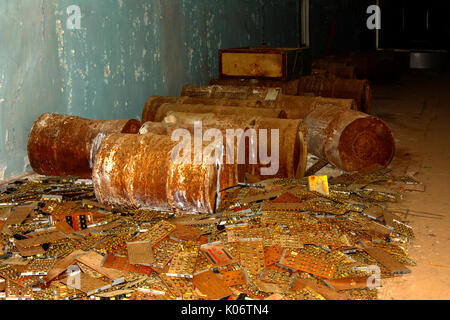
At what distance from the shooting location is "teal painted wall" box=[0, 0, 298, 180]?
16.3 feet

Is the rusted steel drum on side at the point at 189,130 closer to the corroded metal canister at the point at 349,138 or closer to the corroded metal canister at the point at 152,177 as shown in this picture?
the corroded metal canister at the point at 152,177

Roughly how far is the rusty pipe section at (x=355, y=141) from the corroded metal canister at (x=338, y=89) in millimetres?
2350

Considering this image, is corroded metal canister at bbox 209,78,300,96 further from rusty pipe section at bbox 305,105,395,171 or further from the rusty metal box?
rusty pipe section at bbox 305,105,395,171

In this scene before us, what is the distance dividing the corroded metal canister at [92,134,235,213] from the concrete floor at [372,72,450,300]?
1.59 metres

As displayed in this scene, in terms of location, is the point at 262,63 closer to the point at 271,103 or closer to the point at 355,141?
the point at 271,103

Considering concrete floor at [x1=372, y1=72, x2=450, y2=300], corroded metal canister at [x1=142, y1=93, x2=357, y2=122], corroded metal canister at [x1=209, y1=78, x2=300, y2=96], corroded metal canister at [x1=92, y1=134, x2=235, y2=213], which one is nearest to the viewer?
concrete floor at [x1=372, y1=72, x2=450, y2=300]

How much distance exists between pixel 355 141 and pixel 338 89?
280 cm

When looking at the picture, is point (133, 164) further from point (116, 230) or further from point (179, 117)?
point (179, 117)

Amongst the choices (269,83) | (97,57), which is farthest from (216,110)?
(269,83)

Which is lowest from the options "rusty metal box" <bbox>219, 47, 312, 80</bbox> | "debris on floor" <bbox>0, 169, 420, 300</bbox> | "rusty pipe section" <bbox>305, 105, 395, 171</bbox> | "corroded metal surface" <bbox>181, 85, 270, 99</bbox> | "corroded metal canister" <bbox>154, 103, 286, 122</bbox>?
"debris on floor" <bbox>0, 169, 420, 300</bbox>

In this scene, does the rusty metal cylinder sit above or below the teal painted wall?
below

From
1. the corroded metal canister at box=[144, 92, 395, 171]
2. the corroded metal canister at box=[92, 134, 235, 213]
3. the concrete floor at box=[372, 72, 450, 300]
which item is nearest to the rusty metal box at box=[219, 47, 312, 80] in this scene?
the corroded metal canister at box=[144, 92, 395, 171]

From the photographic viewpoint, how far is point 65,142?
5.04 meters

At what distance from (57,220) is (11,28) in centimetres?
213
